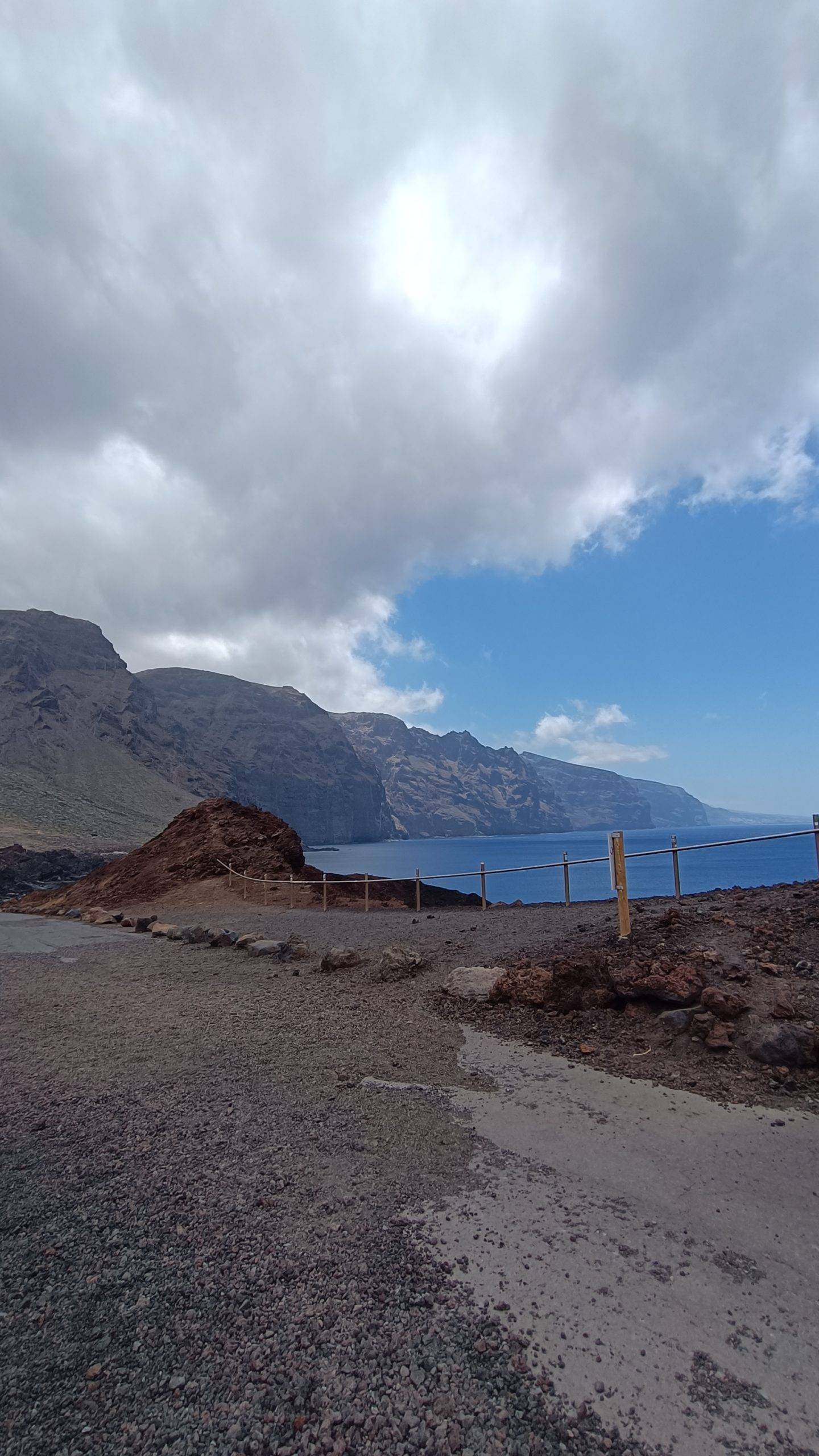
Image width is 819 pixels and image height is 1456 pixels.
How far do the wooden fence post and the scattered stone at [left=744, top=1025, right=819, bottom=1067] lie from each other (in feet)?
7.98

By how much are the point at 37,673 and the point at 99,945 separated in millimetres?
154430

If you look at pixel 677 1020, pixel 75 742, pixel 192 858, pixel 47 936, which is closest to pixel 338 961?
pixel 677 1020

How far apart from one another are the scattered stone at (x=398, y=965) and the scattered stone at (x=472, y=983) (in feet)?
3.12

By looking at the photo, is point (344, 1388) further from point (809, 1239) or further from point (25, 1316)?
point (809, 1239)

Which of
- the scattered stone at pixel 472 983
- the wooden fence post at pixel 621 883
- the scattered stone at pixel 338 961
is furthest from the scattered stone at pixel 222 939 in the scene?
the wooden fence post at pixel 621 883

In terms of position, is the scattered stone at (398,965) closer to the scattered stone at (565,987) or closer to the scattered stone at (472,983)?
the scattered stone at (472,983)

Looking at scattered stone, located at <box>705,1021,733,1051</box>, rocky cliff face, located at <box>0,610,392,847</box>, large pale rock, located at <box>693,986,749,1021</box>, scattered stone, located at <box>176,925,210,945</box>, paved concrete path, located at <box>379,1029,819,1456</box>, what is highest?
rocky cliff face, located at <box>0,610,392,847</box>

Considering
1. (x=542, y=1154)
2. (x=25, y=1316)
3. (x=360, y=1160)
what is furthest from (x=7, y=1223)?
(x=542, y=1154)

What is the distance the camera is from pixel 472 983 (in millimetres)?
7043

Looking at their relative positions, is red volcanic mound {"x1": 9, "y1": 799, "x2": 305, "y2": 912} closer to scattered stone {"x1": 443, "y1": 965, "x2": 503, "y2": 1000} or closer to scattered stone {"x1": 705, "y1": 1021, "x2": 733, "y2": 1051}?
scattered stone {"x1": 443, "y1": 965, "x2": 503, "y2": 1000}

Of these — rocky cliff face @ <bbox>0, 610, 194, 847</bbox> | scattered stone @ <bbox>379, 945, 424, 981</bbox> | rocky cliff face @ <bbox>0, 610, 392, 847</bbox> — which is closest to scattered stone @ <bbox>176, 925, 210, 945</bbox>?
scattered stone @ <bbox>379, 945, 424, 981</bbox>

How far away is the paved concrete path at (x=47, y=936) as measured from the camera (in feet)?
43.8

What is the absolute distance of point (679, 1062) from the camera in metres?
4.77

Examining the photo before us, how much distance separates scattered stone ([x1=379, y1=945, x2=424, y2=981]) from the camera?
8188mm
